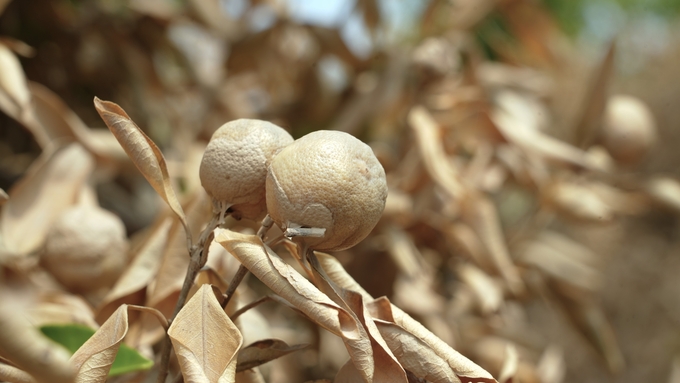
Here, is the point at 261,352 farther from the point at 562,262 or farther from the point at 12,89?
the point at 562,262

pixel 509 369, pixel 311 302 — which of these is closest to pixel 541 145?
pixel 509 369

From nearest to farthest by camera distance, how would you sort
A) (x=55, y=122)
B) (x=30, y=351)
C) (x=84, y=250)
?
(x=30, y=351) → (x=84, y=250) → (x=55, y=122)

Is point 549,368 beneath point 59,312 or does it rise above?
beneath

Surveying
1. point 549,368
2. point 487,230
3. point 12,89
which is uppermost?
point 12,89

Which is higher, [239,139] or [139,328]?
[239,139]

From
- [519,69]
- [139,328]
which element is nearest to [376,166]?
[139,328]

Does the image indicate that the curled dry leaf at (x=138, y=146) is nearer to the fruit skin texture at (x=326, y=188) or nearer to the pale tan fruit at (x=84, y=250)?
the fruit skin texture at (x=326, y=188)

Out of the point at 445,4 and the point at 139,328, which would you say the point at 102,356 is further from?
the point at 445,4
